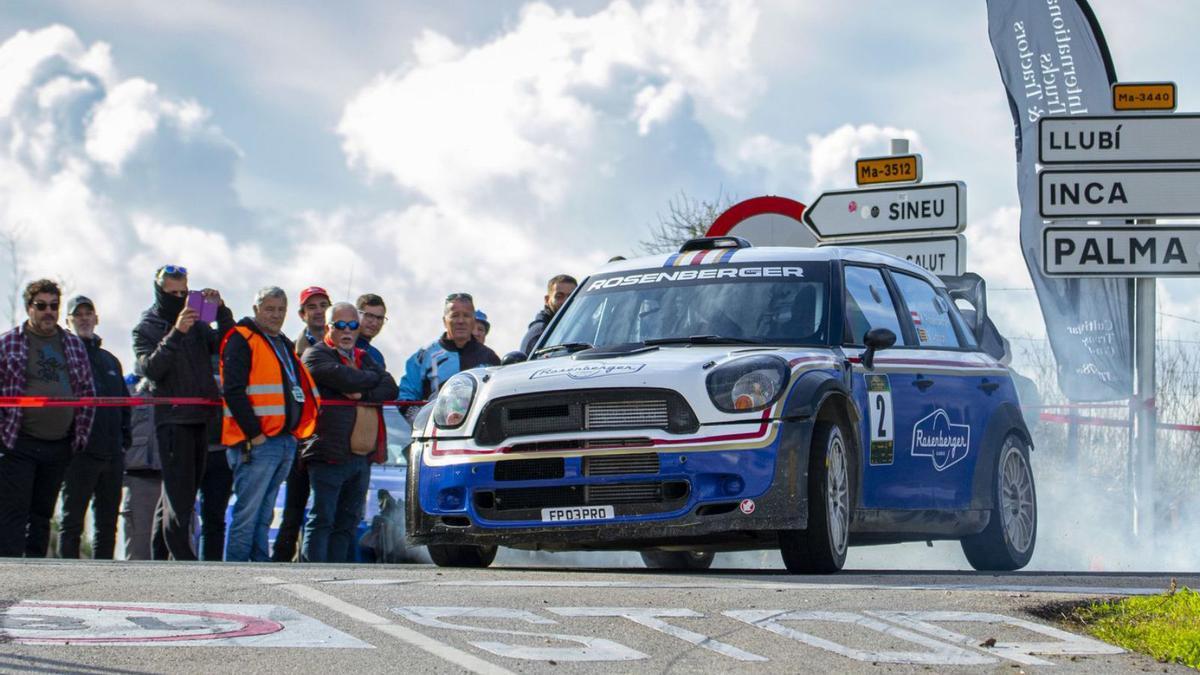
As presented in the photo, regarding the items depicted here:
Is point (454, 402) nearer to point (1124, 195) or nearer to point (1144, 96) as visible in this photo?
point (1124, 195)

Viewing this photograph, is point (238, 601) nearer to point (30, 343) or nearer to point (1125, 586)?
point (1125, 586)

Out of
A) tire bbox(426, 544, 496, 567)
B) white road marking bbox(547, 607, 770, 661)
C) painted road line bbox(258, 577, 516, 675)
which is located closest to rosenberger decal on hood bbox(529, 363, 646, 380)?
tire bbox(426, 544, 496, 567)

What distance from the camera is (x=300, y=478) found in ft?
44.9

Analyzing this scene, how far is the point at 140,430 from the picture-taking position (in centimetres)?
1505

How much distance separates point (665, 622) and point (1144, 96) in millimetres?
10849

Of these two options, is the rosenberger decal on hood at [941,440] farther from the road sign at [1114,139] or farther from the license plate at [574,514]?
the road sign at [1114,139]

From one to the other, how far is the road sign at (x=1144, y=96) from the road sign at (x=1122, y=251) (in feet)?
3.67

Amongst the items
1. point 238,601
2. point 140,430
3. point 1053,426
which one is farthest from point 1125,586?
point 1053,426

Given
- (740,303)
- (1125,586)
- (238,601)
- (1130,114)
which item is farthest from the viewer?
(1130,114)

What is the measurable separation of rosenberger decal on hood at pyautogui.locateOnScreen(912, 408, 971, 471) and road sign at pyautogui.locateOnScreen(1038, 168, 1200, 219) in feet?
16.8

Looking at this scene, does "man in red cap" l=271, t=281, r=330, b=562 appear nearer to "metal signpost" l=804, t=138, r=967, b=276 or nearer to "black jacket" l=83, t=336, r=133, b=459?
"black jacket" l=83, t=336, r=133, b=459

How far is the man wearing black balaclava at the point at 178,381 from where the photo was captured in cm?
1262

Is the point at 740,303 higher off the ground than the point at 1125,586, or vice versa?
the point at 740,303

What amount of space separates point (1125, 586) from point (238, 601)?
4.03 metres
